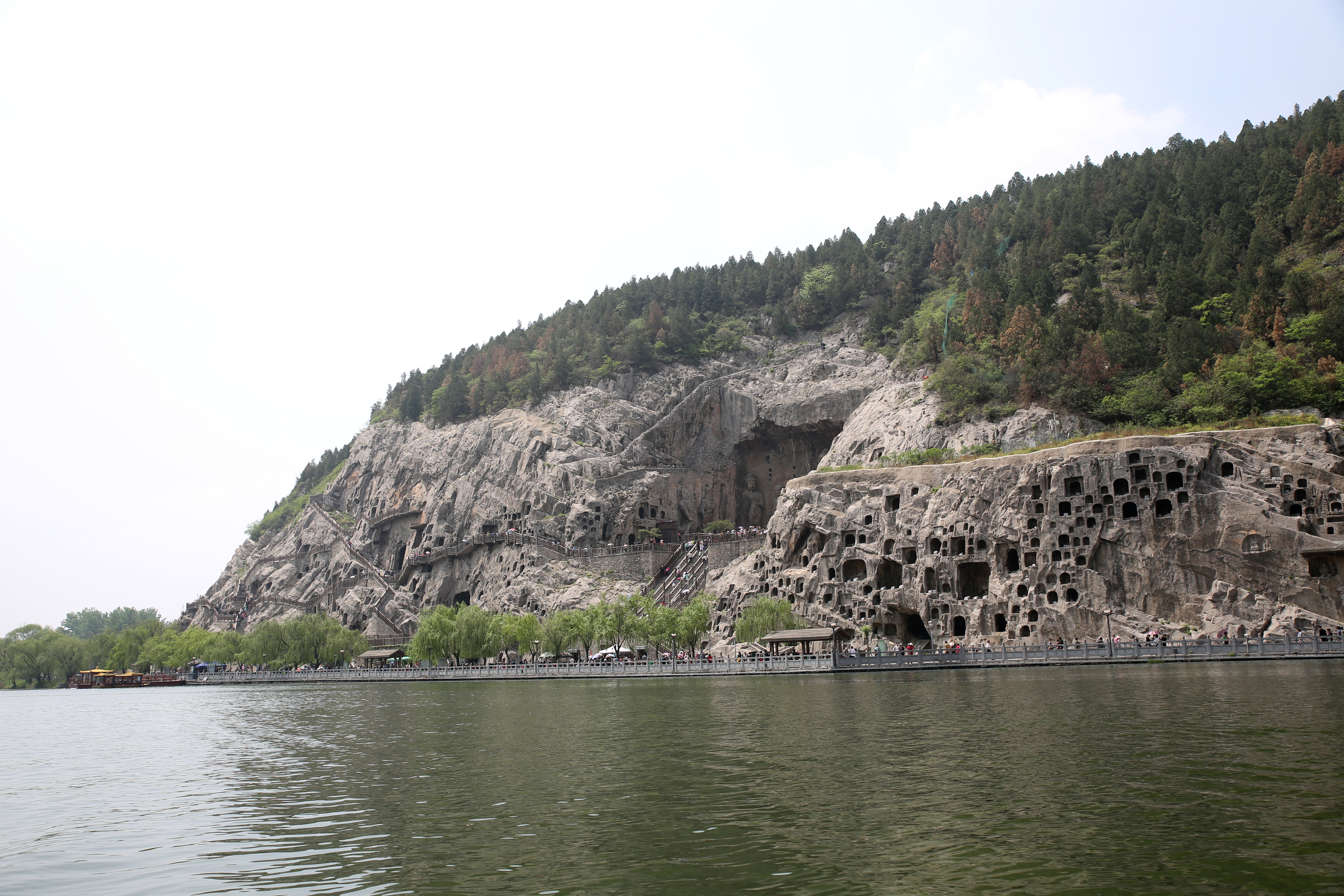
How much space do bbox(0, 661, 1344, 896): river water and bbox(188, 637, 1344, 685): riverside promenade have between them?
1458 cm

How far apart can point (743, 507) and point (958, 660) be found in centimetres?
5418

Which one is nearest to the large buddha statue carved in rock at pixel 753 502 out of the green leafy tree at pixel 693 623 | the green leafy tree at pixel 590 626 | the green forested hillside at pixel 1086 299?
the green forested hillside at pixel 1086 299

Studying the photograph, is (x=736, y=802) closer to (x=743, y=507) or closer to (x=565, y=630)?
(x=565, y=630)

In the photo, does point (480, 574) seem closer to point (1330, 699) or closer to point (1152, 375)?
point (1152, 375)

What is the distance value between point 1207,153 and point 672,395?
6181 cm

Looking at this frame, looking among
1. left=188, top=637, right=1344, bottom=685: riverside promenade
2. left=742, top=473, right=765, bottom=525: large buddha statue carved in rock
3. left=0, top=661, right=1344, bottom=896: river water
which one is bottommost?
left=188, top=637, right=1344, bottom=685: riverside promenade

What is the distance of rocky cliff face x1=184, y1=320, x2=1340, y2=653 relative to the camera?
203 ft

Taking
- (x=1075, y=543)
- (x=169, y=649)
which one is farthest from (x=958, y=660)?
(x=169, y=649)

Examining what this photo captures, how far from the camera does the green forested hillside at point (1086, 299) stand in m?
67.9

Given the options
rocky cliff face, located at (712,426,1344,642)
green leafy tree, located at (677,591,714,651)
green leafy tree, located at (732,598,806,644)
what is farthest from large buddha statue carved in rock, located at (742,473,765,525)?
green leafy tree, located at (732,598,806,644)

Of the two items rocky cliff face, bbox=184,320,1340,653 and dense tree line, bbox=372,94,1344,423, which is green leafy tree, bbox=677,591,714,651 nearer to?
rocky cliff face, bbox=184,320,1340,653

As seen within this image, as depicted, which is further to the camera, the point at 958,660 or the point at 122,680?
the point at 122,680

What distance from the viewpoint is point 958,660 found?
5794cm

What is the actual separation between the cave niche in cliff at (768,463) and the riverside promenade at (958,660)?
40151 mm
